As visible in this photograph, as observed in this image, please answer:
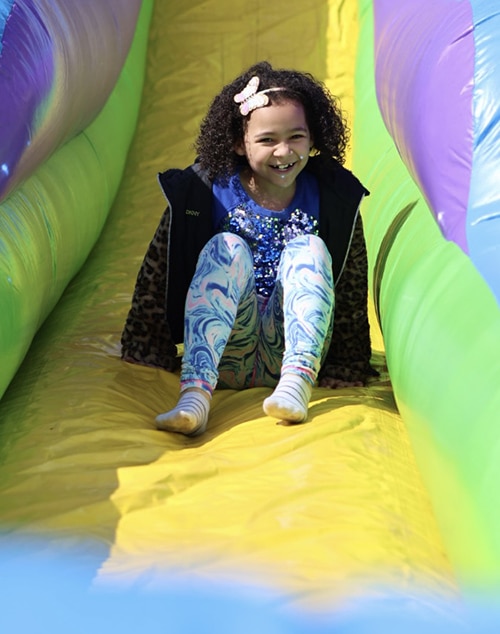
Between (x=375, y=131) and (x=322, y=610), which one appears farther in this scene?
(x=375, y=131)

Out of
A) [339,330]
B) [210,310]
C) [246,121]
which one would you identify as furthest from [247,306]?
[246,121]

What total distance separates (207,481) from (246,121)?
72 centimetres

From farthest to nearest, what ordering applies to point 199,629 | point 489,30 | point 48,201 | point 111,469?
point 48,201 < point 489,30 < point 111,469 < point 199,629

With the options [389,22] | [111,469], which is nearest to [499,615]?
[111,469]

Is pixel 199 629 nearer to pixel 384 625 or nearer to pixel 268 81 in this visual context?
pixel 384 625

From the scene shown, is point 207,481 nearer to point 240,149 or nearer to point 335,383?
point 335,383

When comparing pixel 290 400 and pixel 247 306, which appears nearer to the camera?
pixel 290 400

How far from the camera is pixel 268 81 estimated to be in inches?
72.2

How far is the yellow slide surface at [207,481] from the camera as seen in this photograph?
116 centimetres

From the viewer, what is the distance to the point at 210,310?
5.55 ft

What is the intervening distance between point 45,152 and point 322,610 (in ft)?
3.71

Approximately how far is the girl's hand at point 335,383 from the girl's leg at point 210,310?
24 cm

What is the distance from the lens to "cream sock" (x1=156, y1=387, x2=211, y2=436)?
1593mm

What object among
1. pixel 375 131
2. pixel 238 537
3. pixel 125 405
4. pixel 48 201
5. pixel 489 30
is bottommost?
pixel 238 537
